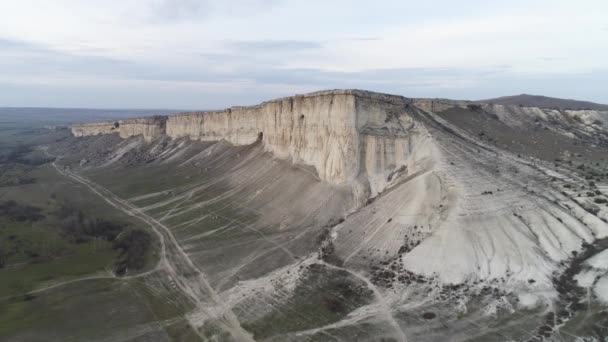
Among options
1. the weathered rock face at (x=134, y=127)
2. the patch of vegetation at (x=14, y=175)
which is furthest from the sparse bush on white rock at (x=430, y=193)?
the patch of vegetation at (x=14, y=175)

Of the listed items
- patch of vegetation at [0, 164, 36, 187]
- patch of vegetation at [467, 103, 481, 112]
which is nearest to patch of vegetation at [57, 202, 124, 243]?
patch of vegetation at [0, 164, 36, 187]

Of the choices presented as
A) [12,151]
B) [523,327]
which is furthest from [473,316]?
[12,151]

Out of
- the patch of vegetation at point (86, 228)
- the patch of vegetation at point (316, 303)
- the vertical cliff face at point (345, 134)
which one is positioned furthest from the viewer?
the patch of vegetation at point (86, 228)

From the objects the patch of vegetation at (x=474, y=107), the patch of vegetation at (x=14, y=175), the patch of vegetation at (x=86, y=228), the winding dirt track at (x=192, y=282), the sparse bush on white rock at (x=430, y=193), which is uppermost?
the patch of vegetation at (x=474, y=107)

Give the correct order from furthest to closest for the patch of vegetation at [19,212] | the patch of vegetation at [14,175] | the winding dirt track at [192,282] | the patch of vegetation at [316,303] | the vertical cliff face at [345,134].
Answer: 1. the patch of vegetation at [14,175]
2. the patch of vegetation at [19,212]
3. the vertical cliff face at [345,134]
4. the winding dirt track at [192,282]
5. the patch of vegetation at [316,303]

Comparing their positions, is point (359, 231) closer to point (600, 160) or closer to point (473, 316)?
point (473, 316)

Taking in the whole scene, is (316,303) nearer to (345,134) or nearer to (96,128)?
(345,134)

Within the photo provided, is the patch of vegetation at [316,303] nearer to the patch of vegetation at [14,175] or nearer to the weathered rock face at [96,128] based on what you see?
the patch of vegetation at [14,175]

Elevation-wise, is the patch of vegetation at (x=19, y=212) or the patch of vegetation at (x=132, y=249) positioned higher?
the patch of vegetation at (x=19, y=212)
